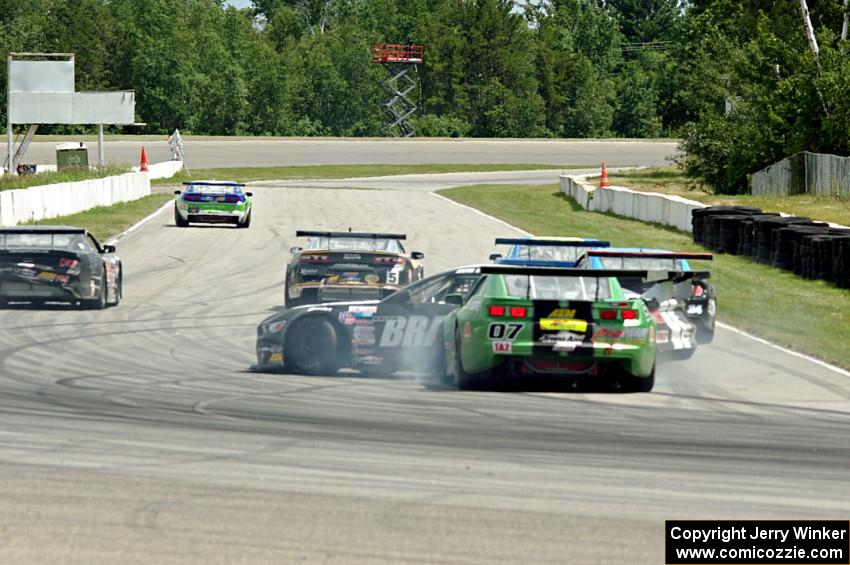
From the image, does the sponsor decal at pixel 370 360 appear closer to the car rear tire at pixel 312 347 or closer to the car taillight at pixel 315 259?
the car rear tire at pixel 312 347

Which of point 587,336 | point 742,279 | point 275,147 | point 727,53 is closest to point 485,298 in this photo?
point 587,336

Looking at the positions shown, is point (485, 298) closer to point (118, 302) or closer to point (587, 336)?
point (587, 336)

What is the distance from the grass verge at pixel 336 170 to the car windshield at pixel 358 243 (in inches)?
1838

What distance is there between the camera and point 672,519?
8141 millimetres

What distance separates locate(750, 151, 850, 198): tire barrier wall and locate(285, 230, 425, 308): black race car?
24.2m

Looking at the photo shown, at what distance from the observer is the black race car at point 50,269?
2075 centimetres

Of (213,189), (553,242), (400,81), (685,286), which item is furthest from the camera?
(400,81)

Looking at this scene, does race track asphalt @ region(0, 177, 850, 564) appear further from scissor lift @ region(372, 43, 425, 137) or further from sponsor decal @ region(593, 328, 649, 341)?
scissor lift @ region(372, 43, 425, 137)

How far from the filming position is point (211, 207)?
38438 mm

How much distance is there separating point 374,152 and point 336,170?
10.0m

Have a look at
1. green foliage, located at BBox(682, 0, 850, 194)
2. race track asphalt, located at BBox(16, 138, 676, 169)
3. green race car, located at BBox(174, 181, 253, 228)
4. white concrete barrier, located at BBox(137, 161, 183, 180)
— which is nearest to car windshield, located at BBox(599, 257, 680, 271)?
green race car, located at BBox(174, 181, 253, 228)

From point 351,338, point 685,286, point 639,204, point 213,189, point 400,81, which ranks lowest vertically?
point 351,338

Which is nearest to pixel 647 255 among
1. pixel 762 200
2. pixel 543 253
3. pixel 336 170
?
pixel 543 253

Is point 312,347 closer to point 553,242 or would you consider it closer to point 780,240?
point 553,242
